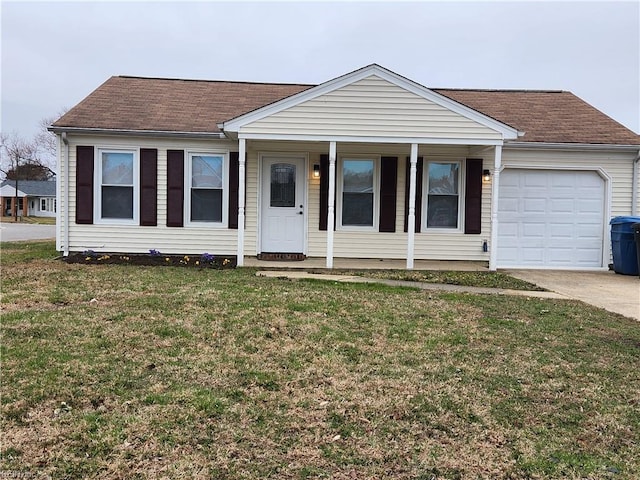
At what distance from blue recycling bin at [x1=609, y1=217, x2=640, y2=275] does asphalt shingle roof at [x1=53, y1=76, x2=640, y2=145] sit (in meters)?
1.79

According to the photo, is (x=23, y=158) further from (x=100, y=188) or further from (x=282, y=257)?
(x=282, y=257)

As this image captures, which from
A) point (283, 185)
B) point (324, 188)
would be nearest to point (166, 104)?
point (283, 185)

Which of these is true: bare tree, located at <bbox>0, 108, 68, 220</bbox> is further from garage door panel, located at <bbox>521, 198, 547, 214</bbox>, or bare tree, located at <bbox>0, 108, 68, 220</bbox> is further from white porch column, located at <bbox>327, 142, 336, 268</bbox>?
garage door panel, located at <bbox>521, 198, 547, 214</bbox>

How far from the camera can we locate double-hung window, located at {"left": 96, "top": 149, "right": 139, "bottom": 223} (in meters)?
10.3

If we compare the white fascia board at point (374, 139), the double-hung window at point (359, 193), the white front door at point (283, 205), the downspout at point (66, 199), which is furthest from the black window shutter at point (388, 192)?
the downspout at point (66, 199)

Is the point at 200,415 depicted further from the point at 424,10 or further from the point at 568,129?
the point at 424,10

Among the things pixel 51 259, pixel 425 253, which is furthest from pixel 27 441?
pixel 425 253

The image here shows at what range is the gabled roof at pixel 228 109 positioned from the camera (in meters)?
10.2

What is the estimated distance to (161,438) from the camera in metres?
2.68

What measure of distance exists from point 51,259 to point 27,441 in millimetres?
8206

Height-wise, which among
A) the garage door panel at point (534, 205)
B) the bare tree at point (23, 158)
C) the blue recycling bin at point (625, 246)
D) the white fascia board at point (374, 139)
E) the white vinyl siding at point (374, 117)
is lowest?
the blue recycling bin at point (625, 246)

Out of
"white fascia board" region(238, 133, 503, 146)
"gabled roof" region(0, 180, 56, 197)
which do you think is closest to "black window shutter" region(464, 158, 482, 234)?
"white fascia board" region(238, 133, 503, 146)

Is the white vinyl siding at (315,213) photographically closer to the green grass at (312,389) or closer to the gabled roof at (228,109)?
the gabled roof at (228,109)

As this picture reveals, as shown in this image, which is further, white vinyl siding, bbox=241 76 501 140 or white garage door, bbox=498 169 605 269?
white garage door, bbox=498 169 605 269
